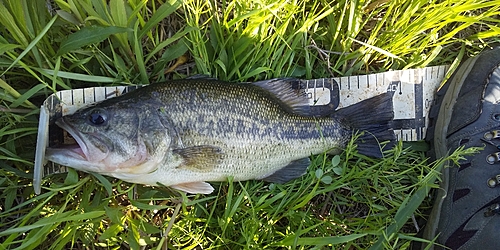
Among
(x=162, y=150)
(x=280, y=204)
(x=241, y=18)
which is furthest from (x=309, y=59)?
(x=162, y=150)

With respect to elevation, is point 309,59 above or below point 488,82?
above

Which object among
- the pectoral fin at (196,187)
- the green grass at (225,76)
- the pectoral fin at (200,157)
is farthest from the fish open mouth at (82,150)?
the pectoral fin at (196,187)

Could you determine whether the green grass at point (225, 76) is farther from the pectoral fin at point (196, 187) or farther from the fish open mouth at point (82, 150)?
the fish open mouth at point (82, 150)

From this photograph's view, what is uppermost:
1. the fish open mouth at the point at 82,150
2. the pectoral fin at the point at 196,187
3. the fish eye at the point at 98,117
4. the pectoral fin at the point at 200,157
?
the fish eye at the point at 98,117

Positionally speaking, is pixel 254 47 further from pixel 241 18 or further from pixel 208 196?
pixel 208 196

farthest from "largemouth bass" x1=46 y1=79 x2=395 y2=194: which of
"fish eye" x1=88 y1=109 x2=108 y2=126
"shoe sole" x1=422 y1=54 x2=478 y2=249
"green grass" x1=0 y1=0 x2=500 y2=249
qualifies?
"shoe sole" x1=422 y1=54 x2=478 y2=249

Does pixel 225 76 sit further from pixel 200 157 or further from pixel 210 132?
pixel 200 157

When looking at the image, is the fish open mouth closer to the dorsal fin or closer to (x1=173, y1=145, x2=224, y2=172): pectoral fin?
(x1=173, y1=145, x2=224, y2=172): pectoral fin
